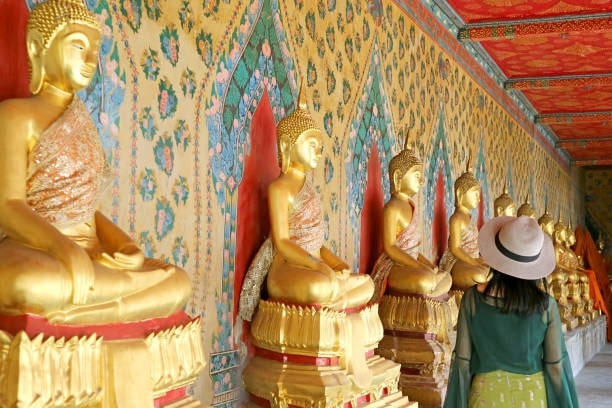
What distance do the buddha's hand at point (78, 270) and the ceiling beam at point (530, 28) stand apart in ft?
19.8

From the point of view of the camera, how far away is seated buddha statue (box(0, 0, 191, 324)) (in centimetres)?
215

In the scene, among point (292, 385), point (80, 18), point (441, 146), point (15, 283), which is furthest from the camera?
point (441, 146)

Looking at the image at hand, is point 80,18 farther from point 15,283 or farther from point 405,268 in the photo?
point 405,268

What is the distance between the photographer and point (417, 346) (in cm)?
522

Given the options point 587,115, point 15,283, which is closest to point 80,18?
point 15,283

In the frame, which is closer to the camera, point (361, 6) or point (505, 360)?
point (505, 360)

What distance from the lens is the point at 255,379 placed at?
371 centimetres

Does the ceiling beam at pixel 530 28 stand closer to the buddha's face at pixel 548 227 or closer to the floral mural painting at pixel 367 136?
the floral mural painting at pixel 367 136

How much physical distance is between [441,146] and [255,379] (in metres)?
4.37

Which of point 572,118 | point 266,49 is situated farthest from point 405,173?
point 572,118

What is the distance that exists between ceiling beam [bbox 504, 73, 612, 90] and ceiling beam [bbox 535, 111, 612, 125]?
2.23m

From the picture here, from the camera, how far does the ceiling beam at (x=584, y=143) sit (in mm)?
15008

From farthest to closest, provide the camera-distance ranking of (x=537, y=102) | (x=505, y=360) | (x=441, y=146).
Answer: (x=537, y=102) → (x=441, y=146) → (x=505, y=360)

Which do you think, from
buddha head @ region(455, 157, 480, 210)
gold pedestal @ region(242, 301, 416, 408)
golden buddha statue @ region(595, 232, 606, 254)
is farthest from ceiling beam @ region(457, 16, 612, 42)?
golden buddha statue @ region(595, 232, 606, 254)
